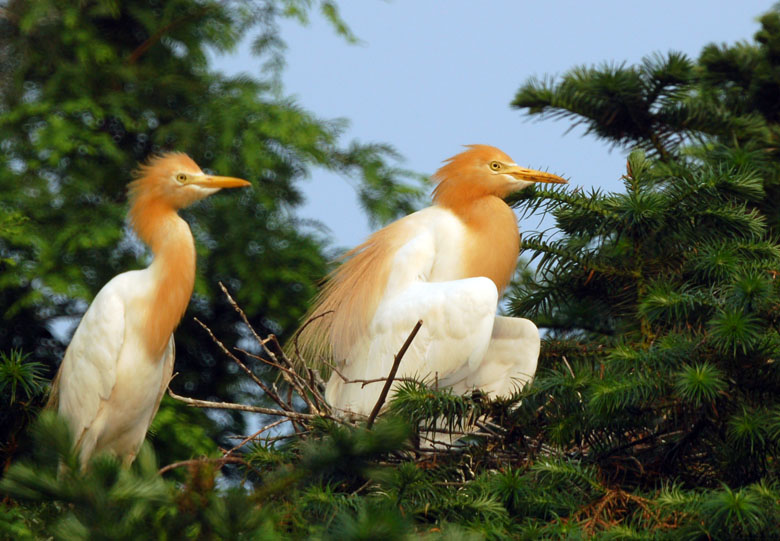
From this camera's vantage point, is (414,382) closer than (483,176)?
Yes

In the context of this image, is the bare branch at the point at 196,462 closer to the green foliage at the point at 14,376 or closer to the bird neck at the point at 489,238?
the green foliage at the point at 14,376

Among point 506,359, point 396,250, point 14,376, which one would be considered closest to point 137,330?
point 14,376

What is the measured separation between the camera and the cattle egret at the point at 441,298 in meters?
3.51

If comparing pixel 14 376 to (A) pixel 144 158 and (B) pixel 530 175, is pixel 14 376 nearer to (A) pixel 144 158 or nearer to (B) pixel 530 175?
(B) pixel 530 175

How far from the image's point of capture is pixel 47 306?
5441 mm

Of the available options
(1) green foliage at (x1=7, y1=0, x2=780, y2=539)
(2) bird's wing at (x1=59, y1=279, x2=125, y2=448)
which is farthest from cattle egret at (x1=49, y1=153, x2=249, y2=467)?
(1) green foliage at (x1=7, y1=0, x2=780, y2=539)

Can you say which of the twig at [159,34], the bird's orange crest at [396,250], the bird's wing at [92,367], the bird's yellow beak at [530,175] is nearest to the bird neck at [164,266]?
the bird's wing at [92,367]

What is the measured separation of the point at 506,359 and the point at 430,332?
0.40m

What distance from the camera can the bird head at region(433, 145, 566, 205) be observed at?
3990 millimetres

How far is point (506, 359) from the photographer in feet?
12.3

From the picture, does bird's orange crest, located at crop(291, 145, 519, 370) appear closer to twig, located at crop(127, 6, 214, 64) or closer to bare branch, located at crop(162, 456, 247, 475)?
bare branch, located at crop(162, 456, 247, 475)

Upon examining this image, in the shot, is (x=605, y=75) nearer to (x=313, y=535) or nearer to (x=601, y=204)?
(x=601, y=204)

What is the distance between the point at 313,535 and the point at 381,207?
14.4ft

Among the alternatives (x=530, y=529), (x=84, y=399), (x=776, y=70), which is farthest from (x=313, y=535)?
(x=776, y=70)
